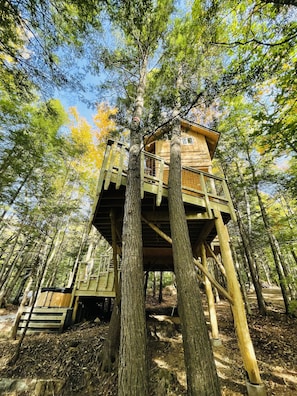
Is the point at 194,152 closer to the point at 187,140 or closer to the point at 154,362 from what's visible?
the point at 187,140

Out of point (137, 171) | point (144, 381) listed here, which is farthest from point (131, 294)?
point (137, 171)

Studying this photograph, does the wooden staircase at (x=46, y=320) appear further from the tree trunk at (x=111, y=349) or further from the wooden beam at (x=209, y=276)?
the wooden beam at (x=209, y=276)

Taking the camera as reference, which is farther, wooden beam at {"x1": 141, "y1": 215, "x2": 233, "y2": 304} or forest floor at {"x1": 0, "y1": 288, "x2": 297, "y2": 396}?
wooden beam at {"x1": 141, "y1": 215, "x2": 233, "y2": 304}

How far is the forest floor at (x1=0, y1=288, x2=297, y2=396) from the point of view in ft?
12.6

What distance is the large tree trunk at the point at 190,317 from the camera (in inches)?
90.7

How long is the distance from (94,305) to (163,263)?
492 cm

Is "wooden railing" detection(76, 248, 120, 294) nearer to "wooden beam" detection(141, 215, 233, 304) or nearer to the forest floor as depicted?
the forest floor

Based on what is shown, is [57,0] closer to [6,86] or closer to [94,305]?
[6,86]

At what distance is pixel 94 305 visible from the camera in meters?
10.3

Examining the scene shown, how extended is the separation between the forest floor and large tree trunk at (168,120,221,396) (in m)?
1.91

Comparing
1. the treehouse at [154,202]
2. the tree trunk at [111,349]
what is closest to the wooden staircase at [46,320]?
the tree trunk at [111,349]

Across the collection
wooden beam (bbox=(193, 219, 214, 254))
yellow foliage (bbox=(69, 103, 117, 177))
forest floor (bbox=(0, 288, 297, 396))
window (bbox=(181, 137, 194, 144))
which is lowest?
forest floor (bbox=(0, 288, 297, 396))

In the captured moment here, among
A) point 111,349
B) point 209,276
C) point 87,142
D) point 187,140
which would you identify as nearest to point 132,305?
point 209,276

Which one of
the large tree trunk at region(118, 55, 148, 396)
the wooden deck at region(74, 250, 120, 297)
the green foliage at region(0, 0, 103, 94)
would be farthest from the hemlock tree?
the wooden deck at region(74, 250, 120, 297)
